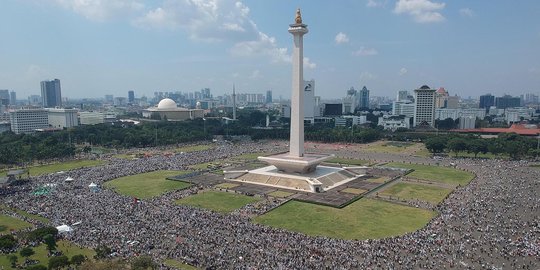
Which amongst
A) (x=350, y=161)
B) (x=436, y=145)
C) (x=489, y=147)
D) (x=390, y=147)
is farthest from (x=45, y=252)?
(x=390, y=147)

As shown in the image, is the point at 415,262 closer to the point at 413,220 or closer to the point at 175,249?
the point at 413,220

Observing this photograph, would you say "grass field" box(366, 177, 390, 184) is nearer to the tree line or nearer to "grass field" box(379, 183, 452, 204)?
"grass field" box(379, 183, 452, 204)

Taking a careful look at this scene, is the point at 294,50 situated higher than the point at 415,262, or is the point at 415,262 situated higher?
the point at 294,50

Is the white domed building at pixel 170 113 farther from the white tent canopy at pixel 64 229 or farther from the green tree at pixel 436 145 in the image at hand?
the white tent canopy at pixel 64 229

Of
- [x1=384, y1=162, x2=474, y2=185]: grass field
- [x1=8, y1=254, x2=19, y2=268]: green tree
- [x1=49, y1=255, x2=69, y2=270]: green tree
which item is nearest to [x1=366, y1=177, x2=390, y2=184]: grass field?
[x1=384, y1=162, x2=474, y2=185]: grass field

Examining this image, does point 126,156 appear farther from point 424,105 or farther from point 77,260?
point 424,105

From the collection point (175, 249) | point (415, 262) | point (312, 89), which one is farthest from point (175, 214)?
point (312, 89)
